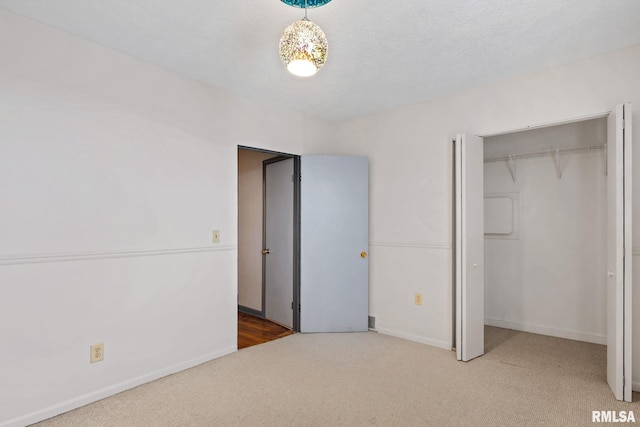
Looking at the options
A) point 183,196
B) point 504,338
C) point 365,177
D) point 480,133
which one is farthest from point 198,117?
point 504,338

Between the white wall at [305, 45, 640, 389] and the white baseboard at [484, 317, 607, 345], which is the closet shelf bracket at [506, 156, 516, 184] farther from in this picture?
the white baseboard at [484, 317, 607, 345]

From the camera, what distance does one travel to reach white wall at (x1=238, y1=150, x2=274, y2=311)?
187 inches

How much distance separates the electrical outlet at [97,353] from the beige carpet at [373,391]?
28cm

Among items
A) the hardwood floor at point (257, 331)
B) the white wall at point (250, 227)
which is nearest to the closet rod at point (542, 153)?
the white wall at point (250, 227)

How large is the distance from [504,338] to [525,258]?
0.93m

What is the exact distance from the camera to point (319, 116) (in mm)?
4242

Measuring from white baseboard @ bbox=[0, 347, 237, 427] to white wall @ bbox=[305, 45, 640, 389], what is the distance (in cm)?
196

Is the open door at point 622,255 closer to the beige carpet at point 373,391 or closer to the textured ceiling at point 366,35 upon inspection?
the beige carpet at point 373,391

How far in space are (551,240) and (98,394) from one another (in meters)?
4.34

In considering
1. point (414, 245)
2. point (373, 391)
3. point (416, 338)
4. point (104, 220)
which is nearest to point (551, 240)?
point (414, 245)

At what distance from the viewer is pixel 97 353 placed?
2473 mm

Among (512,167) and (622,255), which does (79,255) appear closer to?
(622,255)

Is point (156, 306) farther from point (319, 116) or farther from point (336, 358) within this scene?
point (319, 116)

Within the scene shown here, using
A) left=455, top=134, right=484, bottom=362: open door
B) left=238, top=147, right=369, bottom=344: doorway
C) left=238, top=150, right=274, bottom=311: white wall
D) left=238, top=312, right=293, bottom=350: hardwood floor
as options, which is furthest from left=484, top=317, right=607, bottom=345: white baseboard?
left=238, top=150, right=274, bottom=311: white wall
